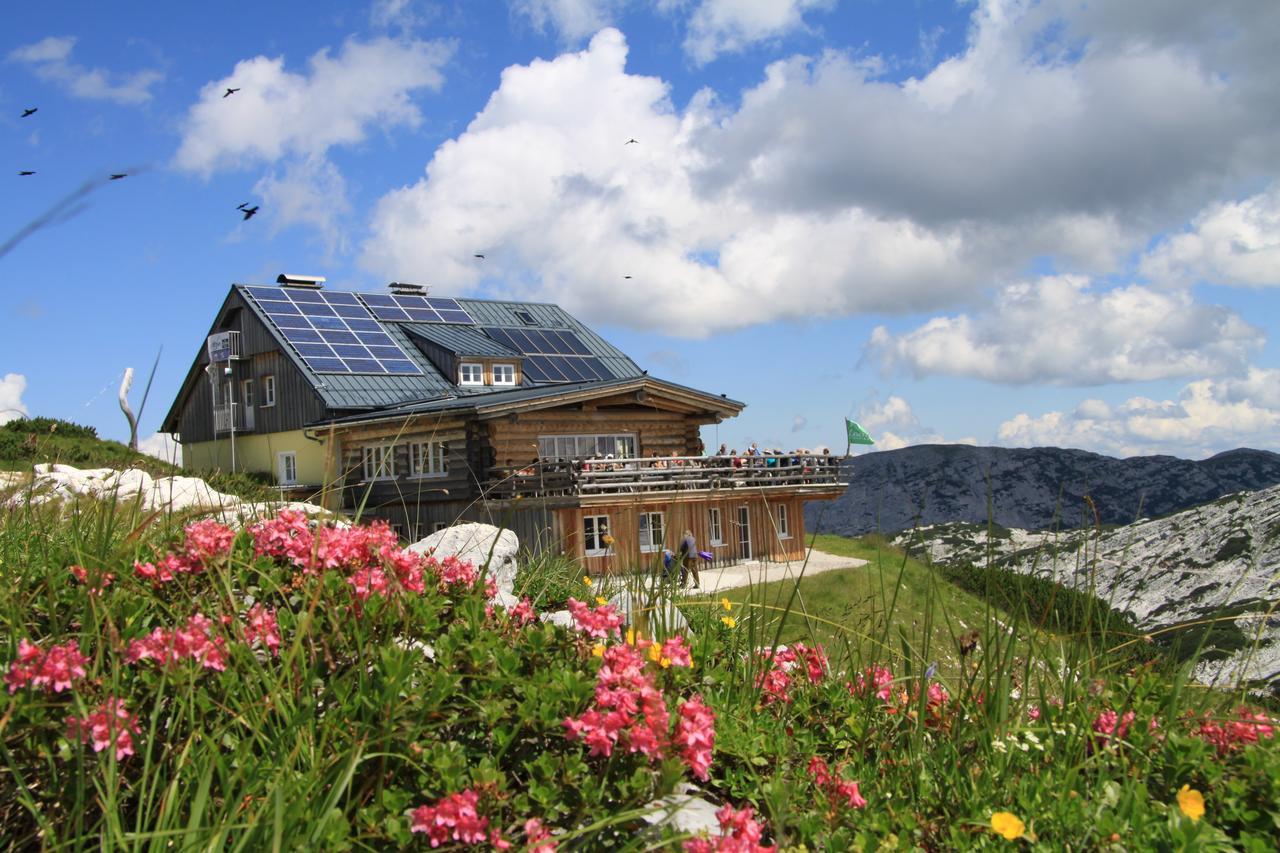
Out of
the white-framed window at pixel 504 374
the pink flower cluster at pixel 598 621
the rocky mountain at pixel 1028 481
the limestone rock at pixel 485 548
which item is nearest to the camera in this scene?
the pink flower cluster at pixel 598 621

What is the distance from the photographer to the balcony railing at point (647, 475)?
75.1 ft

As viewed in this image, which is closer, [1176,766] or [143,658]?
[143,658]

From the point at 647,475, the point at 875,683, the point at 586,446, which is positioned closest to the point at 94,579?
the point at 875,683

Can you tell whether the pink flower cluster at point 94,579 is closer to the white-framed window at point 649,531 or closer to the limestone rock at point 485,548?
the limestone rock at point 485,548

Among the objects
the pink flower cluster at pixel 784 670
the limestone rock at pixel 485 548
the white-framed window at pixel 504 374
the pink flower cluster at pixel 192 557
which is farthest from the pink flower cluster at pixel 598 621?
the white-framed window at pixel 504 374

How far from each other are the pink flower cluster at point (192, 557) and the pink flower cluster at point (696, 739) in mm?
1608

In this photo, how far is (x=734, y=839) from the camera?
243cm

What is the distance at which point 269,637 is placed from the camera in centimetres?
Answer: 292

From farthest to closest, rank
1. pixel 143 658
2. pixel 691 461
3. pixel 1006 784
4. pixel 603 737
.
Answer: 1. pixel 691 461
2. pixel 1006 784
3. pixel 143 658
4. pixel 603 737

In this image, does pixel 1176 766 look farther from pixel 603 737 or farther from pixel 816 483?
pixel 816 483

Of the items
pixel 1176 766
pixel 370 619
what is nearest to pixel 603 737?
pixel 370 619

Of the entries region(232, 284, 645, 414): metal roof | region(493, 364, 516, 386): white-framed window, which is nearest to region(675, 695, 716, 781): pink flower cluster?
region(232, 284, 645, 414): metal roof

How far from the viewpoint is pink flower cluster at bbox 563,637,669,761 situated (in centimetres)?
257

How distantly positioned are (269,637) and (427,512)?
24.2 meters
